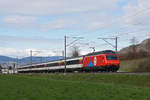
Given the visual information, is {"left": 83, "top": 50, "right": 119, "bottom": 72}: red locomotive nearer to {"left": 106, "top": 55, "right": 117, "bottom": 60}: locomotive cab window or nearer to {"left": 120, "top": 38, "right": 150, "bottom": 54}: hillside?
{"left": 106, "top": 55, "right": 117, "bottom": 60}: locomotive cab window

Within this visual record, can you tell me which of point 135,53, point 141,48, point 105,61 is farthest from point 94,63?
point 141,48

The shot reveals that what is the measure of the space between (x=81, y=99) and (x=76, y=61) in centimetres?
4093

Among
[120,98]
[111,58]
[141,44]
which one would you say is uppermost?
[141,44]

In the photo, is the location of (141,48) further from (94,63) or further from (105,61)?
(105,61)

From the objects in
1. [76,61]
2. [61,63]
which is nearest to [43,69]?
[61,63]

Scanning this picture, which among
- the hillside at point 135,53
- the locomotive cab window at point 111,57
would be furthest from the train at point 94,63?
the hillside at point 135,53

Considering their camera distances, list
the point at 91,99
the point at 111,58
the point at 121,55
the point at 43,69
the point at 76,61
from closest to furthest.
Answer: the point at 91,99, the point at 111,58, the point at 76,61, the point at 43,69, the point at 121,55

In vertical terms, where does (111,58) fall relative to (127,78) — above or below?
above

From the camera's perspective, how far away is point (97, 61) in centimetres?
4506

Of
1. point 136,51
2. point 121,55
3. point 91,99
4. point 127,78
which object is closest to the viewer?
point 91,99

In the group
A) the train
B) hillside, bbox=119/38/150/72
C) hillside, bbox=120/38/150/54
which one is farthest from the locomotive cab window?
hillside, bbox=120/38/150/54

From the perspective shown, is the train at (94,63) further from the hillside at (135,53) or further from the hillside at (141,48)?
the hillside at (141,48)

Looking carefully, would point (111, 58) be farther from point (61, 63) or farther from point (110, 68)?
point (61, 63)

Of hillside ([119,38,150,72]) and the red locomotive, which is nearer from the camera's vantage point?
the red locomotive
